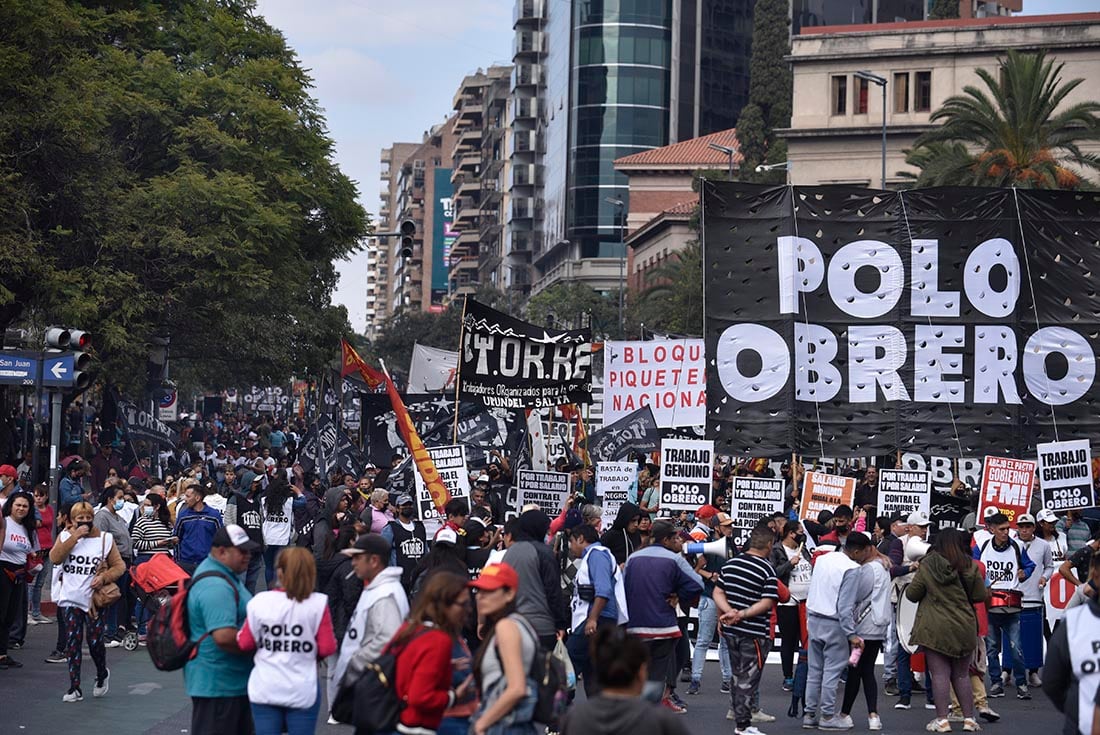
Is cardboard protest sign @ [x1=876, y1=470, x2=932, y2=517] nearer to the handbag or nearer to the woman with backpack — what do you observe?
the handbag

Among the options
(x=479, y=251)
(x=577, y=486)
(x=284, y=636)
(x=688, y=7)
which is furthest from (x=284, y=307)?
(x=479, y=251)

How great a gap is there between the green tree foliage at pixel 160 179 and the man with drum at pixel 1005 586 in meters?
Answer: 21.4

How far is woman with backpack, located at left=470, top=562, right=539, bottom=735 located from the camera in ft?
23.7

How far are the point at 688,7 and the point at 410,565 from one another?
102 meters

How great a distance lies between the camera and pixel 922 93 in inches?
2771

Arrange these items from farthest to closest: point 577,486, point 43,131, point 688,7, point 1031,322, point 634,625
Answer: point 688,7 < point 43,131 < point 577,486 < point 1031,322 < point 634,625

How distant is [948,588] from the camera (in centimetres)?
1234

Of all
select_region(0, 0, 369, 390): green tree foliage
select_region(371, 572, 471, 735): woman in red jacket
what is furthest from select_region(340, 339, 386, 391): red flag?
select_region(371, 572, 471, 735): woman in red jacket

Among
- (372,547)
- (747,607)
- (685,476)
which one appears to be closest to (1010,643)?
(747,607)

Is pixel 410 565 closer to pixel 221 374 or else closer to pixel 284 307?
pixel 284 307

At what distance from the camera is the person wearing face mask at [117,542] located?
51.6 feet

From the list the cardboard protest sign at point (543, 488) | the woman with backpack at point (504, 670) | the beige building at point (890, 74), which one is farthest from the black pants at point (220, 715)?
the beige building at point (890, 74)

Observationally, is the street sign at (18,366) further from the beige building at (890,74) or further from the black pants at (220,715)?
the beige building at (890,74)

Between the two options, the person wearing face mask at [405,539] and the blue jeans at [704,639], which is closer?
the blue jeans at [704,639]
